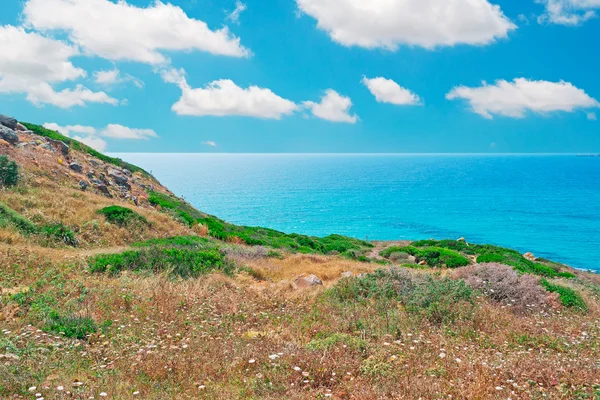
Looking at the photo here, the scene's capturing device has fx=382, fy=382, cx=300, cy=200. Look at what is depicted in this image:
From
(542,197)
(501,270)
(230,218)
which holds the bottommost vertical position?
(230,218)

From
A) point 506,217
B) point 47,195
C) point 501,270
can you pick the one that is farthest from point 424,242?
point 506,217

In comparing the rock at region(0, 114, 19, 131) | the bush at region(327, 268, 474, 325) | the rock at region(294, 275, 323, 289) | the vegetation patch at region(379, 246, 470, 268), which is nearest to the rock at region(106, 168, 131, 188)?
the rock at region(0, 114, 19, 131)

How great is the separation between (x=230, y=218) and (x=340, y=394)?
9253 centimetres

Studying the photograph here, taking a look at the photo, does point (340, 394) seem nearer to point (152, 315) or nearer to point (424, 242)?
point (152, 315)

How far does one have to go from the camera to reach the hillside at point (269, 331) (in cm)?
556

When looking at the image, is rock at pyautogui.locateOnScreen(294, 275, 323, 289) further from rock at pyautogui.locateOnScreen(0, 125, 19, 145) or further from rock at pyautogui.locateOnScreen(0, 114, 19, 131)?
rock at pyautogui.locateOnScreen(0, 114, 19, 131)

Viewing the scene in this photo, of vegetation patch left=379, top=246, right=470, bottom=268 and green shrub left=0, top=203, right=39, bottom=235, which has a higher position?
green shrub left=0, top=203, right=39, bottom=235

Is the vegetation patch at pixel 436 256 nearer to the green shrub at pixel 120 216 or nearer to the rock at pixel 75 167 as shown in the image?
the green shrub at pixel 120 216

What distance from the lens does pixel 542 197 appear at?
411ft

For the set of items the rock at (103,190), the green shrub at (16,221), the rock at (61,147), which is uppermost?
the rock at (61,147)

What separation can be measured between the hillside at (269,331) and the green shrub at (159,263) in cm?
6

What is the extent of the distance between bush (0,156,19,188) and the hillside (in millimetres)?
6026

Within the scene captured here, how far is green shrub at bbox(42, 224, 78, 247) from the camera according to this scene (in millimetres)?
16875

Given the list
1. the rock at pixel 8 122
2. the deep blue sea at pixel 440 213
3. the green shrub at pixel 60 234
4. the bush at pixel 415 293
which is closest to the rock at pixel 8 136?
the rock at pixel 8 122
